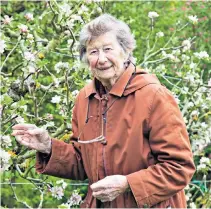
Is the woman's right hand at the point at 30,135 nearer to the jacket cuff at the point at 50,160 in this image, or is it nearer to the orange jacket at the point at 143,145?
the jacket cuff at the point at 50,160

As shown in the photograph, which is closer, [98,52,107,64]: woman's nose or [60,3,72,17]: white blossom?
[98,52,107,64]: woman's nose

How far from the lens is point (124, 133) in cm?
285

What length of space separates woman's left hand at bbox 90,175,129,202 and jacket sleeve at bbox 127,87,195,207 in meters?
0.03

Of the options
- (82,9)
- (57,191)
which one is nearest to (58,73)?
(82,9)

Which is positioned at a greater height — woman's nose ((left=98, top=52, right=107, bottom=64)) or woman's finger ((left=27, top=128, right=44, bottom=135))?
woman's nose ((left=98, top=52, right=107, bottom=64))

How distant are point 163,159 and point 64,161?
1.96 feet

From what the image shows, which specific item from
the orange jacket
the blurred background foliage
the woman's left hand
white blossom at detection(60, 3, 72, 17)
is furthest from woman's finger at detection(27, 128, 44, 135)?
white blossom at detection(60, 3, 72, 17)

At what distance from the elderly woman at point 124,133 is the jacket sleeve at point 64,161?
61 millimetres

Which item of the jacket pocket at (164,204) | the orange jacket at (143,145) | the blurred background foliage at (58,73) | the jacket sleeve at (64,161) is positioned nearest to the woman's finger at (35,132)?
the jacket sleeve at (64,161)

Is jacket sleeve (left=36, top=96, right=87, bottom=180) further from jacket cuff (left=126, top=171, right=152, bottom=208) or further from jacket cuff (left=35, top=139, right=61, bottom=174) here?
jacket cuff (left=126, top=171, right=152, bottom=208)

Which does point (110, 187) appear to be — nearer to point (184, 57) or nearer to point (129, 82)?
point (129, 82)

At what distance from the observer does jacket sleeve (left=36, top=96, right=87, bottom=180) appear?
3199mm

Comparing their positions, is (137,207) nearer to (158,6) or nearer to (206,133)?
(206,133)

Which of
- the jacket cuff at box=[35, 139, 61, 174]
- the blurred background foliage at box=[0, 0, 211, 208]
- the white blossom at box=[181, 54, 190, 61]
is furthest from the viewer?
the white blossom at box=[181, 54, 190, 61]
